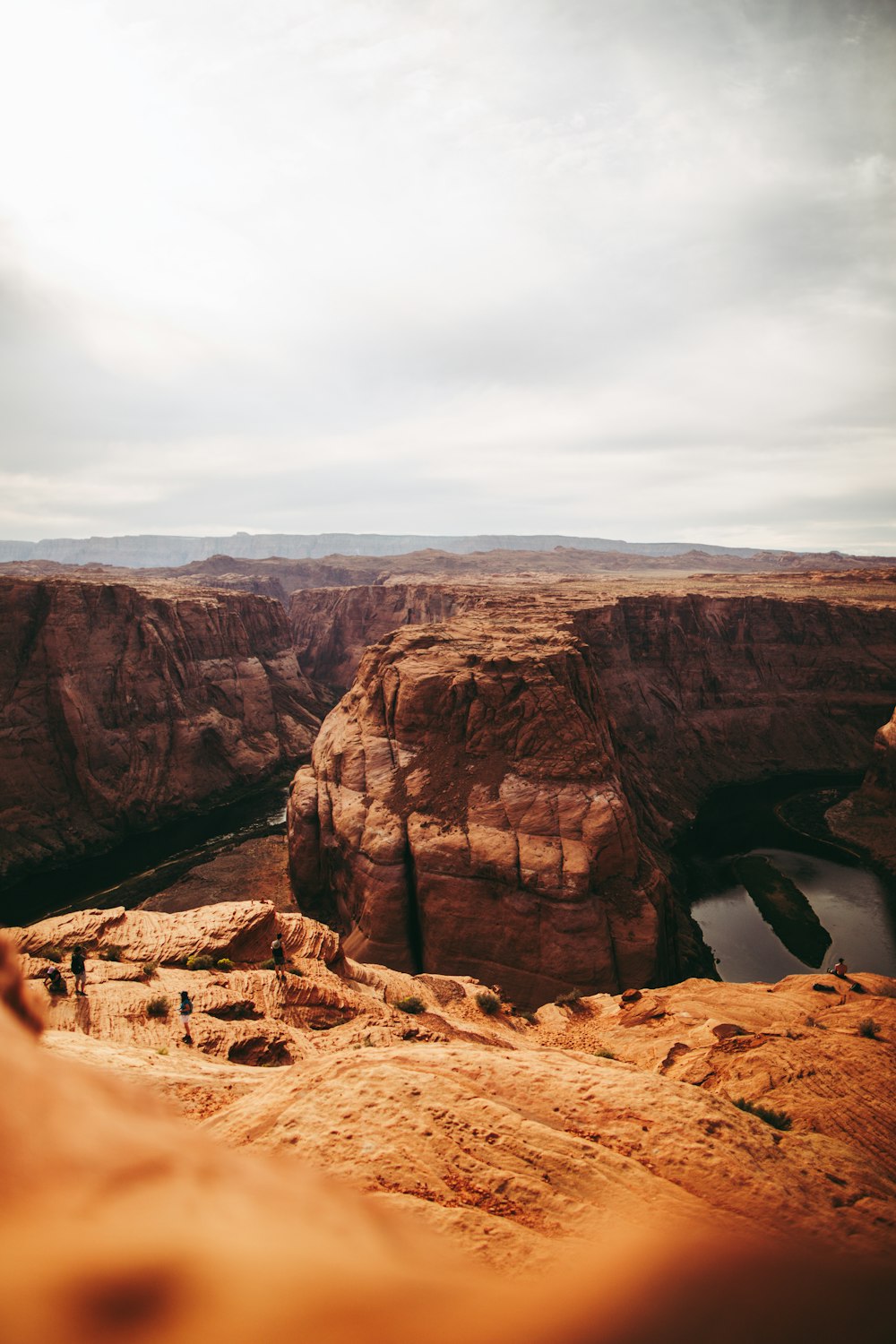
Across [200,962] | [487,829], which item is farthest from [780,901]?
[200,962]

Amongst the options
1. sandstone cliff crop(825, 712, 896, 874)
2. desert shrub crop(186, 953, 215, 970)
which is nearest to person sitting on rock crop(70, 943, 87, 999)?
desert shrub crop(186, 953, 215, 970)

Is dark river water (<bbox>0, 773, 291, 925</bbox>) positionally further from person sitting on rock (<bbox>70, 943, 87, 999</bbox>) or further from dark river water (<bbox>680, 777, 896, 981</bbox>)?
dark river water (<bbox>680, 777, 896, 981</bbox>)

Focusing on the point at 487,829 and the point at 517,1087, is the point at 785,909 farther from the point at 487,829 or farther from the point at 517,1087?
the point at 517,1087

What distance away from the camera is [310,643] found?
342 ft

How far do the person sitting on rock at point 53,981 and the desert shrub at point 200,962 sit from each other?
9.87 feet

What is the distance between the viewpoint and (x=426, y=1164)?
Answer: 6012mm

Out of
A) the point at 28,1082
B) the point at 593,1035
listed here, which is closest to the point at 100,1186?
the point at 28,1082

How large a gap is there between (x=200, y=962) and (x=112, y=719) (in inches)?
1631

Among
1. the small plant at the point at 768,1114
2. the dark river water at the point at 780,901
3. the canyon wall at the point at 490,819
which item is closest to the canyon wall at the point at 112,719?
the canyon wall at the point at 490,819

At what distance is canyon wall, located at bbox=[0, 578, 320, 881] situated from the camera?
4450 cm

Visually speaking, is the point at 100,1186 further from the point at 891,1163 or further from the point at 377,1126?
Result: the point at 891,1163

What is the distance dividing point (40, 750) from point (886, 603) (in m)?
84.1

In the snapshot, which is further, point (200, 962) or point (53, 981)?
point (200, 962)

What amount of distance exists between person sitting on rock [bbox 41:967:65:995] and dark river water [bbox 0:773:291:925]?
85.8 feet
